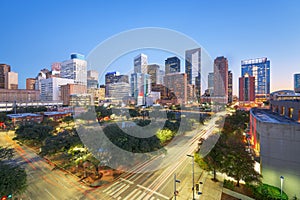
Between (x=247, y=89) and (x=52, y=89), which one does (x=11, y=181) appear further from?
(x=247, y=89)

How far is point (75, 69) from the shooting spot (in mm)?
121188

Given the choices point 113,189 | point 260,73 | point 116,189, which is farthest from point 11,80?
point 260,73

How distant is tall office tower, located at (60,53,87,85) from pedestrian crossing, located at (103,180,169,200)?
405ft

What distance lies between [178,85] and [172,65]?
31900 mm

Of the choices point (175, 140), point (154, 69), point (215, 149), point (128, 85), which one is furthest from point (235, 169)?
point (154, 69)

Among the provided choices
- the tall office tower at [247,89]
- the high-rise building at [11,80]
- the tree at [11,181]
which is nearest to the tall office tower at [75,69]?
the high-rise building at [11,80]

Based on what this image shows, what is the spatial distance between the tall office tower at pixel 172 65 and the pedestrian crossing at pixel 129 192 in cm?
12299

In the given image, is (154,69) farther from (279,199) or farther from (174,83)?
(279,199)

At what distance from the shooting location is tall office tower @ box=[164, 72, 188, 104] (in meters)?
107

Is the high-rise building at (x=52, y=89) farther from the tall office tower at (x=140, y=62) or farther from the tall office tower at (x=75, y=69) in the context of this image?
the tall office tower at (x=140, y=62)

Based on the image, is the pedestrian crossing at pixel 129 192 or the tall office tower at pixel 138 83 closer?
the pedestrian crossing at pixel 129 192

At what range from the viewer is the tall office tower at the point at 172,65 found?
428ft

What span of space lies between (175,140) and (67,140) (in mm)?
15671

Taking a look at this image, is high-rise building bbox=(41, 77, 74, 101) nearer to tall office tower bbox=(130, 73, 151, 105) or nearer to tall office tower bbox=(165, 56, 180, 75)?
tall office tower bbox=(130, 73, 151, 105)
